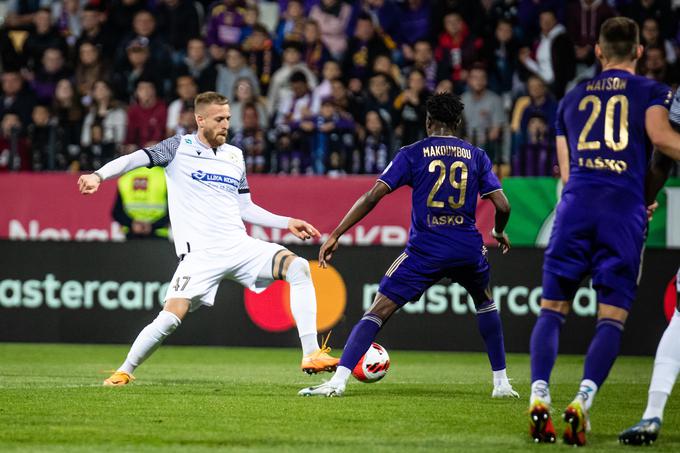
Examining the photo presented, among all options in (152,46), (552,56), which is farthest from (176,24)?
(552,56)

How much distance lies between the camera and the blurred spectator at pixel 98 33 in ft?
64.4

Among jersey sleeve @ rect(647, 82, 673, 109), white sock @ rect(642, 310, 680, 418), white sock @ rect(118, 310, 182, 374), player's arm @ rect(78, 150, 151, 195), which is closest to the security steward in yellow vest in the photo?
white sock @ rect(118, 310, 182, 374)

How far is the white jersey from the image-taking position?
393 inches

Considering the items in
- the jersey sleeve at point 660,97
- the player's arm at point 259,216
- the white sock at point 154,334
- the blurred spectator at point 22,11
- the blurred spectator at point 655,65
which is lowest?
the white sock at point 154,334

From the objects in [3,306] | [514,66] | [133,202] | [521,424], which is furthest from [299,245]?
[521,424]

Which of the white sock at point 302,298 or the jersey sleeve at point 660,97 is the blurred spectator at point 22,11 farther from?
the jersey sleeve at point 660,97

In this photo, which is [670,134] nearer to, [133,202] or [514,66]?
[133,202]

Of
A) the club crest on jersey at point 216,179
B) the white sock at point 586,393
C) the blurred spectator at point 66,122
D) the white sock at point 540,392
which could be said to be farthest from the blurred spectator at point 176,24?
the white sock at point 586,393

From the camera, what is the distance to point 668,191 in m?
14.9

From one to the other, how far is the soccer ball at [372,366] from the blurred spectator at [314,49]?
31.3 ft

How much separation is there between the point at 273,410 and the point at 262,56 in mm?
11388

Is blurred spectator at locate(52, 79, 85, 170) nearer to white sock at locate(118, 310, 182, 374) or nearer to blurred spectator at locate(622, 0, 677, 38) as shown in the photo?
white sock at locate(118, 310, 182, 374)

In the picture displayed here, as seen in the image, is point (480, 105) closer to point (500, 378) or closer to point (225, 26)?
point (225, 26)

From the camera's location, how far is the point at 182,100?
17.6m
